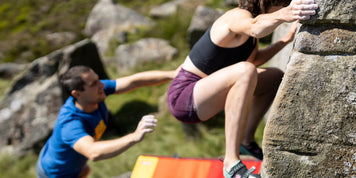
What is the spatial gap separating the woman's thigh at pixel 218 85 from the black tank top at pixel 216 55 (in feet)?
0.52

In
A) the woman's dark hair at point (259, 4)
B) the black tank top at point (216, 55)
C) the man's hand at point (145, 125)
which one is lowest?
the man's hand at point (145, 125)

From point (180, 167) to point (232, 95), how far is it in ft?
3.02

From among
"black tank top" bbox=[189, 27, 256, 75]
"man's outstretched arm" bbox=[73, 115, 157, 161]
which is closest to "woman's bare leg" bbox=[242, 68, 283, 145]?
"black tank top" bbox=[189, 27, 256, 75]

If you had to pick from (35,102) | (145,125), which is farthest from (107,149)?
(35,102)

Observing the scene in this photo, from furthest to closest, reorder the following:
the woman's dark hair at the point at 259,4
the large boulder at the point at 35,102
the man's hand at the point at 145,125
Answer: the large boulder at the point at 35,102, the man's hand at the point at 145,125, the woman's dark hair at the point at 259,4

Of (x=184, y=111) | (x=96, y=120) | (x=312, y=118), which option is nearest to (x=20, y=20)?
(x=96, y=120)

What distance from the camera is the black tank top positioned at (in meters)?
1.96

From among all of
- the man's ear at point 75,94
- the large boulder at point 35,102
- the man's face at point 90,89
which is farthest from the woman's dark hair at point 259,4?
the large boulder at point 35,102

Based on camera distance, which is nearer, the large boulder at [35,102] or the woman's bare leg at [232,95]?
the woman's bare leg at [232,95]

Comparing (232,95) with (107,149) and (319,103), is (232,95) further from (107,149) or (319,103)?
Answer: (107,149)

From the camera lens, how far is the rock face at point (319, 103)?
131 centimetres

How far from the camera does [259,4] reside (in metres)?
1.71

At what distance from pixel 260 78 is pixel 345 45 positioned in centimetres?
78

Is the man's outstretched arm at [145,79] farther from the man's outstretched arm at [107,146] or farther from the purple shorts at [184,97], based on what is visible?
the man's outstretched arm at [107,146]
